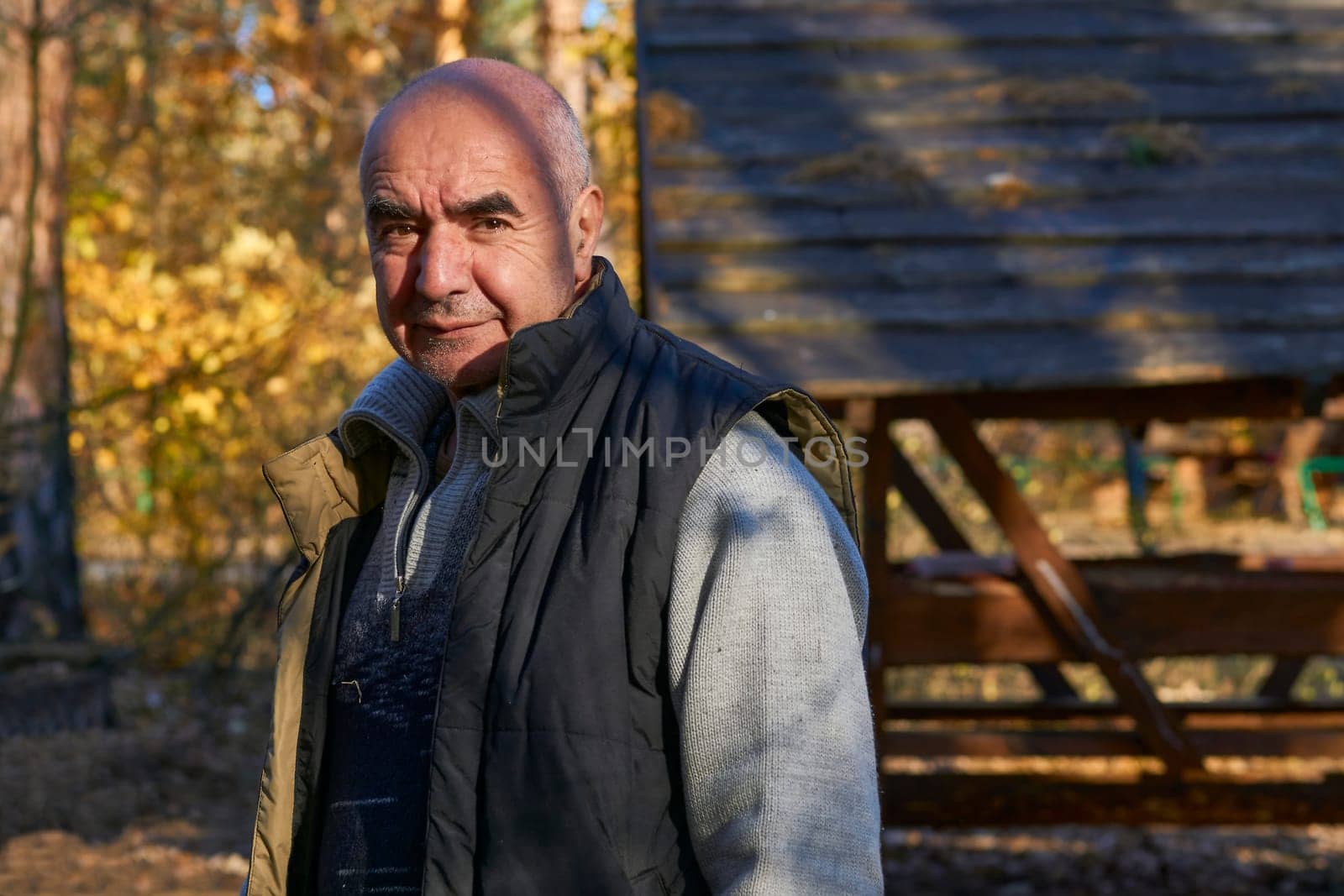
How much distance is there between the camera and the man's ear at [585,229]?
2189 mm

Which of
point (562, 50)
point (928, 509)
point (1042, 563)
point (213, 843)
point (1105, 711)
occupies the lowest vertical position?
point (213, 843)

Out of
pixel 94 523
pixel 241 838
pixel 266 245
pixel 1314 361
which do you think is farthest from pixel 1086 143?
pixel 94 523

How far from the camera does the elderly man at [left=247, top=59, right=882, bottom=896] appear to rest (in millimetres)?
1729

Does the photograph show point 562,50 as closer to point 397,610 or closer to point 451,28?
point 451,28

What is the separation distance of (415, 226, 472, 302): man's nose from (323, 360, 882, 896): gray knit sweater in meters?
0.50

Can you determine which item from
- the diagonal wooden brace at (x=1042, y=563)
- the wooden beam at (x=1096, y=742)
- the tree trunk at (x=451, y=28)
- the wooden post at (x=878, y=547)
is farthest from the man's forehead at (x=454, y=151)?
the tree trunk at (x=451, y=28)

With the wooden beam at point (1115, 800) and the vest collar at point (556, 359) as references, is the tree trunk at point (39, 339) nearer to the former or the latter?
the wooden beam at point (1115, 800)

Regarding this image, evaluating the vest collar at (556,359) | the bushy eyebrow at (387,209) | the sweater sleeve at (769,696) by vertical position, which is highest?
the bushy eyebrow at (387,209)

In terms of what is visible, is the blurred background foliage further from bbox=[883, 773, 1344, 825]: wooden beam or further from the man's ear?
the man's ear

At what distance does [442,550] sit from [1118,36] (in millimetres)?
4869

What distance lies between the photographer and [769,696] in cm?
171

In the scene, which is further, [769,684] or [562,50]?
[562,50]

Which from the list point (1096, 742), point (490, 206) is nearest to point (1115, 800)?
point (1096, 742)

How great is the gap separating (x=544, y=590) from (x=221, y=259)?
9689 millimetres
